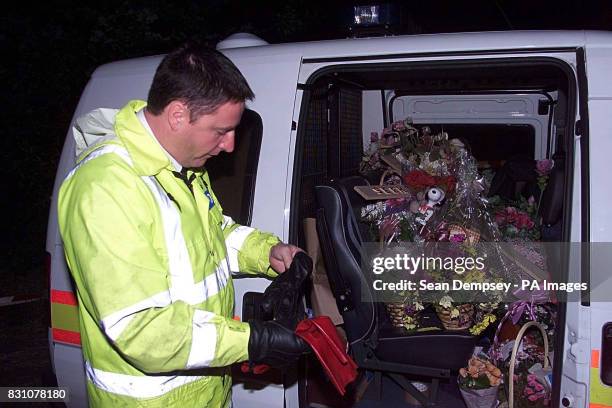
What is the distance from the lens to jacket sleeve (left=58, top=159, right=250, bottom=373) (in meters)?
1.38

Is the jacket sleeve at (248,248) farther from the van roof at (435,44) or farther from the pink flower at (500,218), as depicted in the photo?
the pink flower at (500,218)

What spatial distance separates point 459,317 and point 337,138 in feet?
4.44

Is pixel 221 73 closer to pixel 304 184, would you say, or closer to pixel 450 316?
pixel 304 184

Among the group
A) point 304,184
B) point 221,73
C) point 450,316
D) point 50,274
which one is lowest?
point 450,316

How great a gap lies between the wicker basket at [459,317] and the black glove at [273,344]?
48.8 inches

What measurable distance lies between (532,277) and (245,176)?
146cm

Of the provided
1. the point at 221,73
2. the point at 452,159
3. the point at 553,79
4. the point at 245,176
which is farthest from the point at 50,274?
the point at 553,79

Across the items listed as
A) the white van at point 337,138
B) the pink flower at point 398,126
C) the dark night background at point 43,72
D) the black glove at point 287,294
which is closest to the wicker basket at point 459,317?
the white van at point 337,138

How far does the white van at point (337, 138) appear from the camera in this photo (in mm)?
1814

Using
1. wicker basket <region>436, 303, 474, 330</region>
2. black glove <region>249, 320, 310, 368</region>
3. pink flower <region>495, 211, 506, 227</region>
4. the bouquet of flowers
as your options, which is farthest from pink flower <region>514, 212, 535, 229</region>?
black glove <region>249, 320, 310, 368</region>

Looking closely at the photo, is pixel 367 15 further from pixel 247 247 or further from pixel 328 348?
pixel 328 348

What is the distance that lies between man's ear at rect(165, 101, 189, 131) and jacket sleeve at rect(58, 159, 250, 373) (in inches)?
7.5

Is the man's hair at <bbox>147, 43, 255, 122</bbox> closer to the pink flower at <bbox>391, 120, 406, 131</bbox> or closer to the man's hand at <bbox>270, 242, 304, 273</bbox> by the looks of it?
the man's hand at <bbox>270, 242, 304, 273</bbox>

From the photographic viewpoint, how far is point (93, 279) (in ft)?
4.54
